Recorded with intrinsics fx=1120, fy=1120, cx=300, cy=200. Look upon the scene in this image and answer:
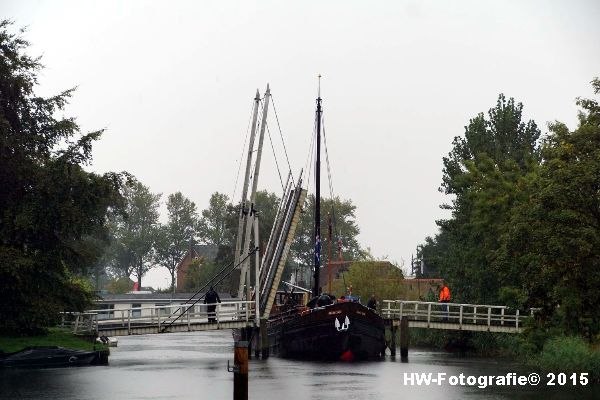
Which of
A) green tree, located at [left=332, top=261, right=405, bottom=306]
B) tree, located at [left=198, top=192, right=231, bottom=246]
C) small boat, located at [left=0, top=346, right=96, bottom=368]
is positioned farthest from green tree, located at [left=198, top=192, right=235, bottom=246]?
small boat, located at [left=0, top=346, right=96, bottom=368]

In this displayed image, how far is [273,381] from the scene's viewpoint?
39531mm

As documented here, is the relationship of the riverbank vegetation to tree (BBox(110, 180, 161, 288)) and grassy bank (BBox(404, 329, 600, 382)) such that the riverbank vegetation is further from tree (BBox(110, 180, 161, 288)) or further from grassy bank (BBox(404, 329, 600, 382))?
→ tree (BBox(110, 180, 161, 288))

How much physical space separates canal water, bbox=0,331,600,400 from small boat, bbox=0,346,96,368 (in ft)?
2.51

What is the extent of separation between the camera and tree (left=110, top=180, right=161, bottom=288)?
16262 centimetres

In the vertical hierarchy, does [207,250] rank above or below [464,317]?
above

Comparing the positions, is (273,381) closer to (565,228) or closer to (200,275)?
(565,228)

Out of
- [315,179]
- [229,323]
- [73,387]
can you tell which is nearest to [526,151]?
[315,179]

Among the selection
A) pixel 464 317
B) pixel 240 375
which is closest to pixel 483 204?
pixel 464 317

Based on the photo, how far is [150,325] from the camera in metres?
51.3

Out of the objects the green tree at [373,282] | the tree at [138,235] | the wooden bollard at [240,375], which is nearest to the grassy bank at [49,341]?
the wooden bollard at [240,375]

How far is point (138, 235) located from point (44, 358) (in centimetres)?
12261

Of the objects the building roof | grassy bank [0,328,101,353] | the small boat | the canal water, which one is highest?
the building roof

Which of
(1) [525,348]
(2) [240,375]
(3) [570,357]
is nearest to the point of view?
(2) [240,375]

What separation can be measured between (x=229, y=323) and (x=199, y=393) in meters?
16.3
